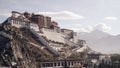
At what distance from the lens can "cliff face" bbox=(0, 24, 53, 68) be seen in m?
125

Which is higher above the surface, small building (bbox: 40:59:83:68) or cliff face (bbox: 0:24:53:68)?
cliff face (bbox: 0:24:53:68)

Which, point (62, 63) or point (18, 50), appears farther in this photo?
point (62, 63)

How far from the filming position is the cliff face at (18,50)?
125062 mm

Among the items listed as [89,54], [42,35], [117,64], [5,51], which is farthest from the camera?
[89,54]

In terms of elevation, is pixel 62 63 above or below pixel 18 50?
below

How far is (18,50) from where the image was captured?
130875 mm

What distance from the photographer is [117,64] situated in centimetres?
14888

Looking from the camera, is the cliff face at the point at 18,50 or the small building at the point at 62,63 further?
the small building at the point at 62,63

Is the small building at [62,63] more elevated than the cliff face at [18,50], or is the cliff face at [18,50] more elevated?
the cliff face at [18,50]

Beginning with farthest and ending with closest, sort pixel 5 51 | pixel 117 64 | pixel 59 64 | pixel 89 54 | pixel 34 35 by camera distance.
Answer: pixel 89 54 < pixel 34 35 < pixel 117 64 < pixel 59 64 < pixel 5 51

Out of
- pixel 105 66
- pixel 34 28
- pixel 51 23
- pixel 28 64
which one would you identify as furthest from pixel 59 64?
pixel 51 23

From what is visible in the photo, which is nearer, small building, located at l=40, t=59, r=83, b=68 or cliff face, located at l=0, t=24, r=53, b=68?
cliff face, located at l=0, t=24, r=53, b=68

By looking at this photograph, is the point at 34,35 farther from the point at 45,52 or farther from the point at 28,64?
the point at 28,64

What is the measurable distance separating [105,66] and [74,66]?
18.3 m
